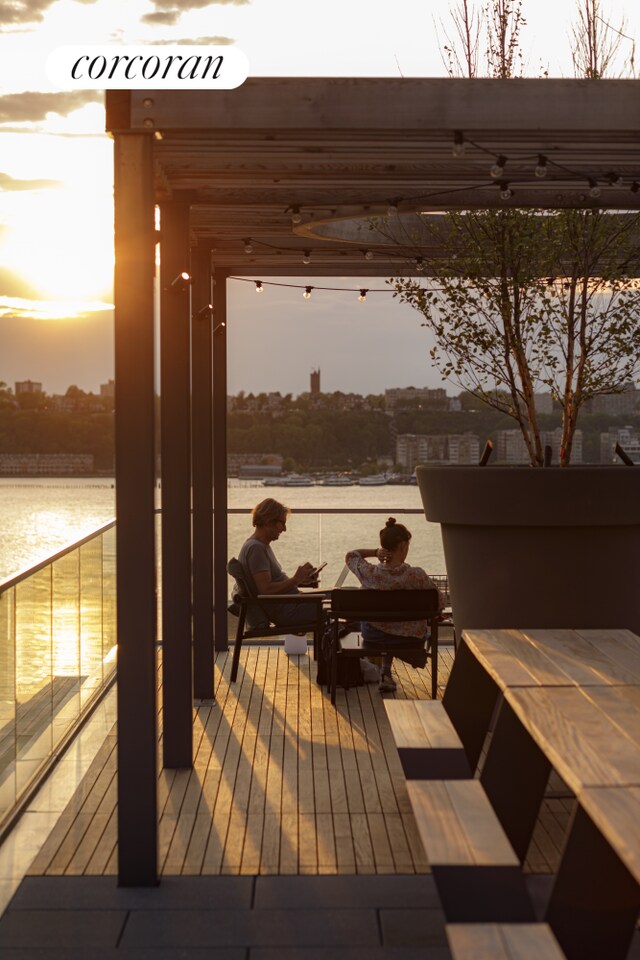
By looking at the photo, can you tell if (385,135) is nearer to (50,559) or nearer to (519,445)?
(50,559)

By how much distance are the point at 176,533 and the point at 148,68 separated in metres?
2.07

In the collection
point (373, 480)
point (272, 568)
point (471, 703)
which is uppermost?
point (373, 480)

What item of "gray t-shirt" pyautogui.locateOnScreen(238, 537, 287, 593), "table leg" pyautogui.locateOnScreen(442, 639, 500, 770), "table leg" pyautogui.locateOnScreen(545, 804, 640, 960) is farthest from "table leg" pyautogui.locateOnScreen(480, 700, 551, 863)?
"gray t-shirt" pyautogui.locateOnScreen(238, 537, 287, 593)

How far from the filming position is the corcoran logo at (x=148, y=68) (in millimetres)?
3908

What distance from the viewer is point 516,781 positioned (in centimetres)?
393

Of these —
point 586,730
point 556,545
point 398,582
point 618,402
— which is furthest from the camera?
point 618,402

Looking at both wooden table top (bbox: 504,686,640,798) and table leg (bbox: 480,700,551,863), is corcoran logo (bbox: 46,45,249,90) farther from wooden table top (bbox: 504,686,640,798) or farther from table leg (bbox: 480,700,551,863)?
table leg (bbox: 480,700,551,863)

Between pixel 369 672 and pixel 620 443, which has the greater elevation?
pixel 620 443

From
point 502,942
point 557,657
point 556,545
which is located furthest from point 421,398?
point 502,942

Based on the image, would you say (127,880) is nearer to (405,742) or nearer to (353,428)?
(405,742)

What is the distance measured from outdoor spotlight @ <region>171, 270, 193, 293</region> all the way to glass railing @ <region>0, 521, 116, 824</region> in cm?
130

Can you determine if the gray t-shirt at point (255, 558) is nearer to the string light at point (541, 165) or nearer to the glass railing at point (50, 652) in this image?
the glass railing at point (50, 652)

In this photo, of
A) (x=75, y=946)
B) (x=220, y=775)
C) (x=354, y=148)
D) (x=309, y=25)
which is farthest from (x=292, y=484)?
(x=75, y=946)

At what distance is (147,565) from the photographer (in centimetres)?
390
